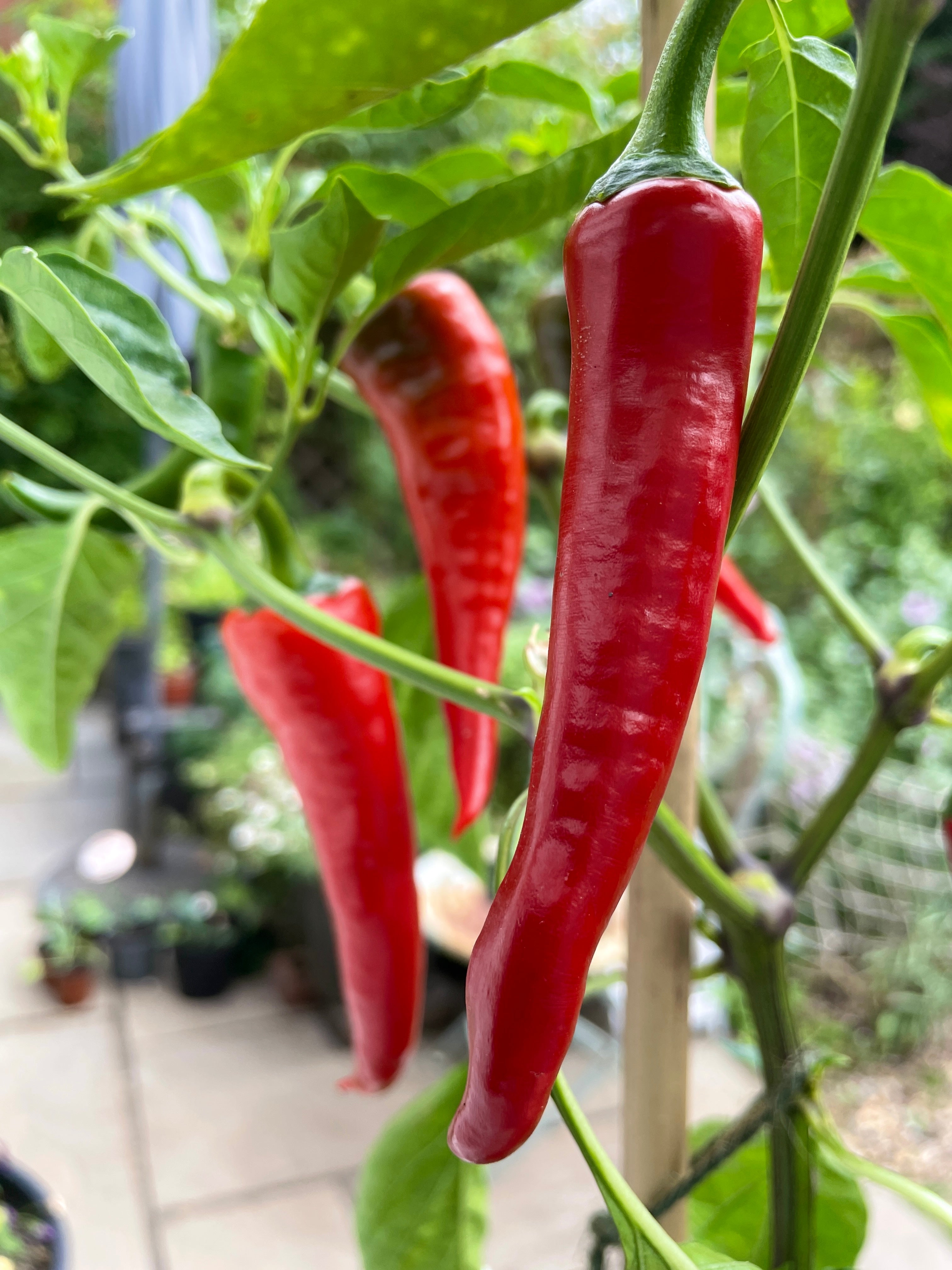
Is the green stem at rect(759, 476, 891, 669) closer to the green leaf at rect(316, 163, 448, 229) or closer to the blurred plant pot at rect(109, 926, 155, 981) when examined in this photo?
the green leaf at rect(316, 163, 448, 229)

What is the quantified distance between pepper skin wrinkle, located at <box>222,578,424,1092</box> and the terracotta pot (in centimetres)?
158

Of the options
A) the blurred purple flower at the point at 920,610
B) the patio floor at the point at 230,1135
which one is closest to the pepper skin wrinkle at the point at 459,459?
the patio floor at the point at 230,1135

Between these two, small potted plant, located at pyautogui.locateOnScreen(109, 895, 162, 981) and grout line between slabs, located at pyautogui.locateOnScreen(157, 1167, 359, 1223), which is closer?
grout line between slabs, located at pyautogui.locateOnScreen(157, 1167, 359, 1223)

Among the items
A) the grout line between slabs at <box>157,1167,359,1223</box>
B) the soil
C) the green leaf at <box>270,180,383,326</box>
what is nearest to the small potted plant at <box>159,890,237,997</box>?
the grout line between slabs at <box>157,1167,359,1223</box>

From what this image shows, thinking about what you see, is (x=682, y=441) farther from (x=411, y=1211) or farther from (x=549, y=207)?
(x=411, y=1211)

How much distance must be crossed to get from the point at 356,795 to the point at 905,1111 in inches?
66.5

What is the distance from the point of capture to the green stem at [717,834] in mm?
347

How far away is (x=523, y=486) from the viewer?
0.35 meters

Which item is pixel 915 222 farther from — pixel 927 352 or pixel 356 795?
pixel 356 795

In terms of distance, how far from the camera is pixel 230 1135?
5.10ft

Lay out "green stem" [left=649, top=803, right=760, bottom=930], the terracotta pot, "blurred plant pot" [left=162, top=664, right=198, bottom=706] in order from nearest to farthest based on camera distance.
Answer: "green stem" [left=649, top=803, right=760, bottom=930]
the terracotta pot
"blurred plant pot" [left=162, top=664, right=198, bottom=706]

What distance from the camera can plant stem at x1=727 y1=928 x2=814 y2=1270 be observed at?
0.31 metres

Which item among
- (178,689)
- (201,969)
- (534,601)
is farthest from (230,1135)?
(178,689)

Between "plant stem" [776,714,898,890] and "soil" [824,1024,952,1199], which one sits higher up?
"plant stem" [776,714,898,890]
